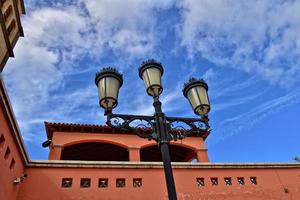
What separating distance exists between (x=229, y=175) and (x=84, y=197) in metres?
5.23

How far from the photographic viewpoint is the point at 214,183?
10.2 metres

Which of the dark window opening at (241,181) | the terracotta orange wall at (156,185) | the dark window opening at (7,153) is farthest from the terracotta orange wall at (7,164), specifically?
the dark window opening at (241,181)

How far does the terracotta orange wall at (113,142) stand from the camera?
12.7m

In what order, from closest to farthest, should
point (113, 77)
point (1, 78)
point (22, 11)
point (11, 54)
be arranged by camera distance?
1. point (113, 77)
2. point (1, 78)
3. point (11, 54)
4. point (22, 11)

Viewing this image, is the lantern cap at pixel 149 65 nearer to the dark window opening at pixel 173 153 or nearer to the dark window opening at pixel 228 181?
the dark window opening at pixel 228 181

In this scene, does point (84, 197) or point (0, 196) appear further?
point (84, 197)

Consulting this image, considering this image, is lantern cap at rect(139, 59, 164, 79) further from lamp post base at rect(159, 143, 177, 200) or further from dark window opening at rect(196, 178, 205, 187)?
dark window opening at rect(196, 178, 205, 187)

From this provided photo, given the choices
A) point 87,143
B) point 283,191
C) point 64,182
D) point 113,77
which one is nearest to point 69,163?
point 64,182

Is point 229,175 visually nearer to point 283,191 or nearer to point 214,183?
point 214,183

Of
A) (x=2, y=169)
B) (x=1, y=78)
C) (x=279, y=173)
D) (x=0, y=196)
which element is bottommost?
(x=0, y=196)

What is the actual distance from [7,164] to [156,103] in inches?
203

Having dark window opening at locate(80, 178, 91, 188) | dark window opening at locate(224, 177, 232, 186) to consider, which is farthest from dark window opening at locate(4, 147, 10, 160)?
dark window opening at locate(224, 177, 232, 186)

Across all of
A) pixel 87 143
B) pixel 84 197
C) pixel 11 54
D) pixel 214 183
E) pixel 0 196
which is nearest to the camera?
pixel 0 196

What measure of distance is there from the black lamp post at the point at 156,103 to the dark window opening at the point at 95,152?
10026mm
